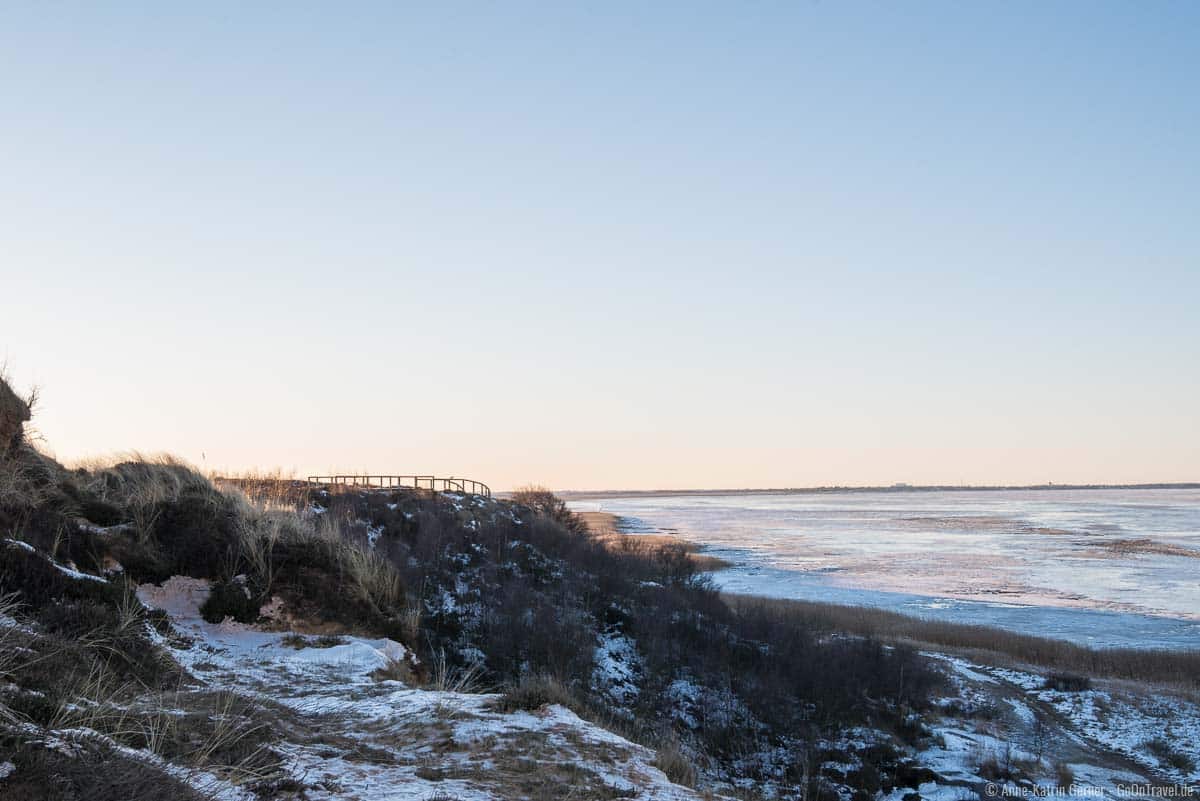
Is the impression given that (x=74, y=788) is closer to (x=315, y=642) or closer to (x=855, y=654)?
(x=315, y=642)

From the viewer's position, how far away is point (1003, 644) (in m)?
28.2

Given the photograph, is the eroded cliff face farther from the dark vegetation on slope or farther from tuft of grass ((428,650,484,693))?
tuft of grass ((428,650,484,693))

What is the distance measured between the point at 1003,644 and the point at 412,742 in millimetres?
27440

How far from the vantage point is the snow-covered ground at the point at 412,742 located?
5320 millimetres

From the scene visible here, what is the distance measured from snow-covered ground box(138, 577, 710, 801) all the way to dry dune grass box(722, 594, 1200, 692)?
21444 mm

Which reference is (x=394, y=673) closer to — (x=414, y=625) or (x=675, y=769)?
(x=675, y=769)

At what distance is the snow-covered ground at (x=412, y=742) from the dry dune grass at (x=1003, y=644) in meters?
21.4

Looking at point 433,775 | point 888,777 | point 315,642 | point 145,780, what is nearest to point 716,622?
point 888,777

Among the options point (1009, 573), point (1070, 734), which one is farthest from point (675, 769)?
point (1009, 573)

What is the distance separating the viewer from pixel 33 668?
551 cm

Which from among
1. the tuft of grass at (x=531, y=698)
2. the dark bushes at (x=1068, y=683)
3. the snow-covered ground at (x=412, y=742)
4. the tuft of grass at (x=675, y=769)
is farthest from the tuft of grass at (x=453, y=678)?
the dark bushes at (x=1068, y=683)

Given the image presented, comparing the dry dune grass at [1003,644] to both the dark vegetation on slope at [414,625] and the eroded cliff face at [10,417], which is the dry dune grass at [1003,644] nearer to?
the dark vegetation on slope at [414,625]

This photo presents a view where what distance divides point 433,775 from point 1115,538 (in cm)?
7794

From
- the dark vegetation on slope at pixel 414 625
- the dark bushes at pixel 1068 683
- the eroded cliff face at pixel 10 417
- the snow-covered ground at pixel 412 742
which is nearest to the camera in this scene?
the snow-covered ground at pixel 412 742
